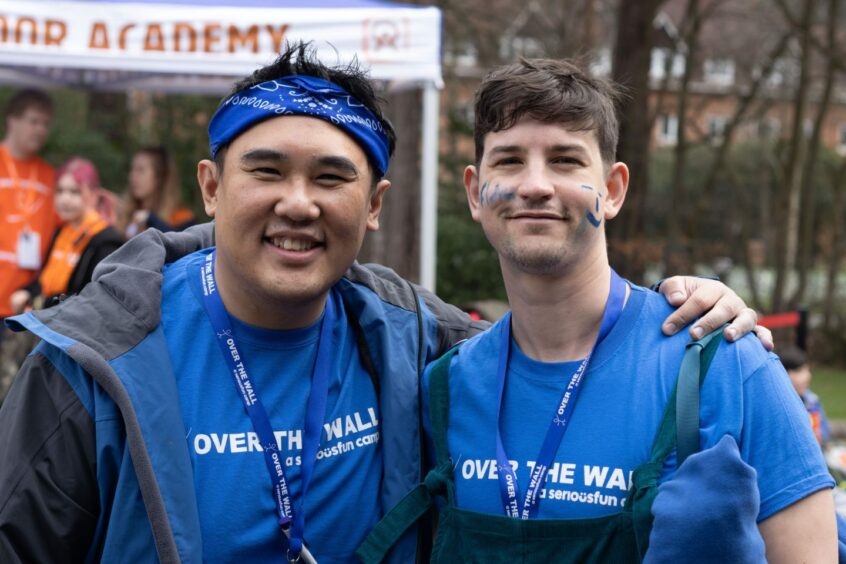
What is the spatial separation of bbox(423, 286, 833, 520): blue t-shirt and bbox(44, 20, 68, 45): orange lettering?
426cm

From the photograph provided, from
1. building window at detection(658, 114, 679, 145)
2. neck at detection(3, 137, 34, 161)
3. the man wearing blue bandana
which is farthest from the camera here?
building window at detection(658, 114, 679, 145)

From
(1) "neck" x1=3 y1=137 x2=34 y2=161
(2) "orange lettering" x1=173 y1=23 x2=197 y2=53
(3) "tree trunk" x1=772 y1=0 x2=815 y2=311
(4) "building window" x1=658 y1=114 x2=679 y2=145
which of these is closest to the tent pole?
(2) "orange lettering" x1=173 y1=23 x2=197 y2=53

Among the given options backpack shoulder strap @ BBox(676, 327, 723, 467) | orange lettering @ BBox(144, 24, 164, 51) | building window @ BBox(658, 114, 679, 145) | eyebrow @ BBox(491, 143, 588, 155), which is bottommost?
backpack shoulder strap @ BBox(676, 327, 723, 467)

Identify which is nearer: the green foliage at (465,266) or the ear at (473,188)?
the ear at (473,188)

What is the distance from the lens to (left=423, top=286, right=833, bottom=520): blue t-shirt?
214cm

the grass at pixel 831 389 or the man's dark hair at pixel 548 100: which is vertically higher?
the man's dark hair at pixel 548 100

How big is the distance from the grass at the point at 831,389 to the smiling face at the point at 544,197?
33.0ft

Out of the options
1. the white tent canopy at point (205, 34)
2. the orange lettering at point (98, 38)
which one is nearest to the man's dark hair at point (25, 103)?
the white tent canopy at point (205, 34)

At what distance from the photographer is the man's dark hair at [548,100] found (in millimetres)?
2463

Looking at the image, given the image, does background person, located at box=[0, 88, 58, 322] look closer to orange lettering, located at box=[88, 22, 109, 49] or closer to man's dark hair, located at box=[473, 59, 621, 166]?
orange lettering, located at box=[88, 22, 109, 49]

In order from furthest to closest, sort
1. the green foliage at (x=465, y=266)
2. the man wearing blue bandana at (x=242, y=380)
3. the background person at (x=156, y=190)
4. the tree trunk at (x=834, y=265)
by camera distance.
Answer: the tree trunk at (x=834, y=265) < the green foliage at (x=465, y=266) < the background person at (x=156, y=190) < the man wearing blue bandana at (x=242, y=380)

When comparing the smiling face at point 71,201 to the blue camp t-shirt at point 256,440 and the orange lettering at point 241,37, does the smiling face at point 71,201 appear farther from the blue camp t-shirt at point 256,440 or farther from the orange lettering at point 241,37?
the blue camp t-shirt at point 256,440

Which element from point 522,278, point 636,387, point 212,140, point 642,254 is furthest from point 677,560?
point 642,254

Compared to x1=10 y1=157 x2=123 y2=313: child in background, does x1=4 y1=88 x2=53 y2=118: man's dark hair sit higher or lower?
higher
